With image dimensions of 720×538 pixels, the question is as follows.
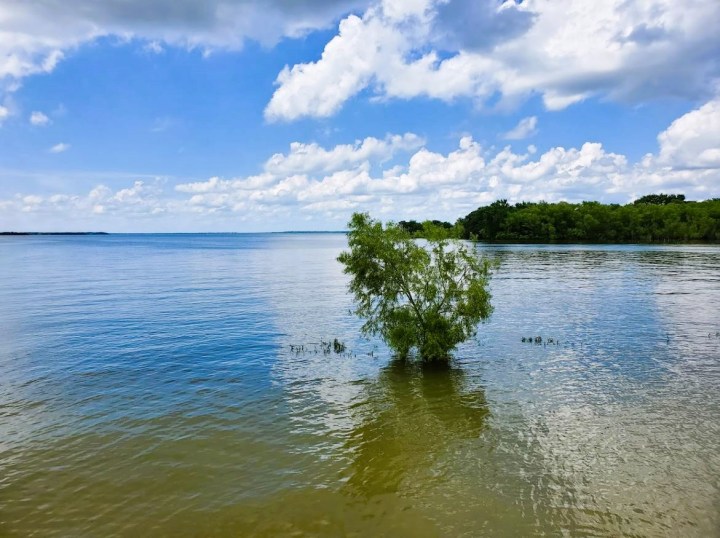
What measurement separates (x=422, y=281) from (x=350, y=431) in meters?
13.0

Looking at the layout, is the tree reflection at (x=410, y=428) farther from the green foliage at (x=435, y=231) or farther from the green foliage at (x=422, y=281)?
the green foliage at (x=435, y=231)

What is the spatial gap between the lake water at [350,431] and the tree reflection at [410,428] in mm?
111

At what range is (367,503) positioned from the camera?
16156 millimetres

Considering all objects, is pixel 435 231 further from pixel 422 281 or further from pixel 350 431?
pixel 350 431

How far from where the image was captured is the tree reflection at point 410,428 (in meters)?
17.7

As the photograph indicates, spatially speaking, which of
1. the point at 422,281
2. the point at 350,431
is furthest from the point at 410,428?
the point at 422,281

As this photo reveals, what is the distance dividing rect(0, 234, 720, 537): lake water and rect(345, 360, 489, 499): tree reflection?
0.36 feet

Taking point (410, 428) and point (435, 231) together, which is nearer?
point (410, 428)

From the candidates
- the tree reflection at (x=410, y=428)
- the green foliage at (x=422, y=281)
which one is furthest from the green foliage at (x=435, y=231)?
the tree reflection at (x=410, y=428)

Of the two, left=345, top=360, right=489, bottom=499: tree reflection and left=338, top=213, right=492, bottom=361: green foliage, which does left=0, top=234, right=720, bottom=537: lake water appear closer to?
left=345, top=360, right=489, bottom=499: tree reflection

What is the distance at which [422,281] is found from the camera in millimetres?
32125

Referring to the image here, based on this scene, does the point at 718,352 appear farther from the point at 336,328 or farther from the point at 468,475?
the point at 336,328

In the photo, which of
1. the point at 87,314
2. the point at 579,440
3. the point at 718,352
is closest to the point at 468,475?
the point at 579,440

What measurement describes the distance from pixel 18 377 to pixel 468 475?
2701 cm
